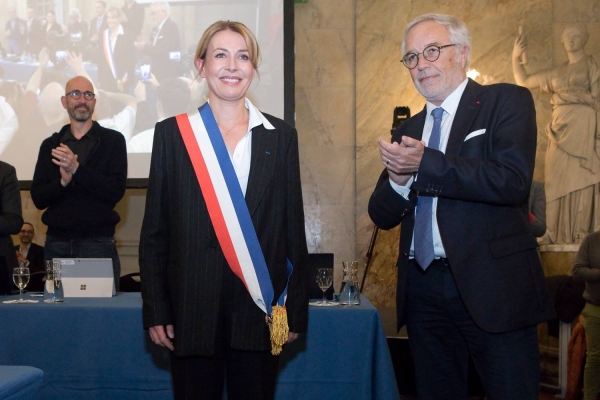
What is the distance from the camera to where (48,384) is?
8.88ft

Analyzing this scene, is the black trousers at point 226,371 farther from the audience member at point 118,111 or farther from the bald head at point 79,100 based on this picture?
the audience member at point 118,111

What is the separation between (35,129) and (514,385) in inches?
181

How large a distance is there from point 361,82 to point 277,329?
4508mm

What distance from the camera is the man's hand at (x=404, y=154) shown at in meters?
1.90

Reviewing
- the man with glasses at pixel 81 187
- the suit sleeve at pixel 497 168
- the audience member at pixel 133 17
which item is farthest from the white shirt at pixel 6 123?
the suit sleeve at pixel 497 168

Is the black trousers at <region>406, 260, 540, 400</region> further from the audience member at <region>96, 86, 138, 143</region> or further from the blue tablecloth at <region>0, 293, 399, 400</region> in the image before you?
the audience member at <region>96, 86, 138, 143</region>

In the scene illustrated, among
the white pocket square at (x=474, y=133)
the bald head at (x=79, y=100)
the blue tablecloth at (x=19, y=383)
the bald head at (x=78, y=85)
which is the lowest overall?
the blue tablecloth at (x=19, y=383)

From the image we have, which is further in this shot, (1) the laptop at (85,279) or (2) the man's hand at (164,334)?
(1) the laptop at (85,279)

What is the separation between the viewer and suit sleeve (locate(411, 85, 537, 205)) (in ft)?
6.14

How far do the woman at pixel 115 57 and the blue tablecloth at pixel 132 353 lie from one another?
3.00 m

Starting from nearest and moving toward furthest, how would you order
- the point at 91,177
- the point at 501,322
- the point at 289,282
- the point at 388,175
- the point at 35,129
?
the point at 501,322
the point at 289,282
the point at 388,175
the point at 91,177
the point at 35,129

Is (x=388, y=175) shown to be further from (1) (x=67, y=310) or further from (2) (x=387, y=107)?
(2) (x=387, y=107)

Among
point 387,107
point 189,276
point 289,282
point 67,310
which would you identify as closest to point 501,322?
point 289,282

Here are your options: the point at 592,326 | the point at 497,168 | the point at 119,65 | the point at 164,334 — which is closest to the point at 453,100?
the point at 497,168
